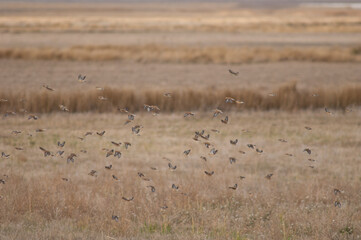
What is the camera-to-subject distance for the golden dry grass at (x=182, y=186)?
9.45 metres

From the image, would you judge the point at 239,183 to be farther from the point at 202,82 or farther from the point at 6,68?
the point at 6,68

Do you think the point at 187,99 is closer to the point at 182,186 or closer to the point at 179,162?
the point at 179,162

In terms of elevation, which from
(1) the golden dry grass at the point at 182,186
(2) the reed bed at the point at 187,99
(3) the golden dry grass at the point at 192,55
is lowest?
(3) the golden dry grass at the point at 192,55

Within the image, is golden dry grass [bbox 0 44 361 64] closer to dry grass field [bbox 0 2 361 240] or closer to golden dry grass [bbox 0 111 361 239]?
dry grass field [bbox 0 2 361 240]

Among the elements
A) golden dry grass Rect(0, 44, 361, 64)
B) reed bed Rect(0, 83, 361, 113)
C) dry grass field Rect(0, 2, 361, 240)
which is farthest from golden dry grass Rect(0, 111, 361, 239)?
golden dry grass Rect(0, 44, 361, 64)

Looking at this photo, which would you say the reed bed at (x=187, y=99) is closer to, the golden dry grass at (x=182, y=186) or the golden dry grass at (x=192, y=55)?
the golden dry grass at (x=182, y=186)

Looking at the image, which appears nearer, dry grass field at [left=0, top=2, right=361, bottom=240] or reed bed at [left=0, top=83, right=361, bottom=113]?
dry grass field at [left=0, top=2, right=361, bottom=240]

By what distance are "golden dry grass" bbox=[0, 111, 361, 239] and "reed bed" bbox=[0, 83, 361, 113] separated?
6.99 feet

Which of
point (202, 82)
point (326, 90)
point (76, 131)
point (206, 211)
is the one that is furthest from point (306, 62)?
point (206, 211)

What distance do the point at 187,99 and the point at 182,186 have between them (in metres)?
11.0

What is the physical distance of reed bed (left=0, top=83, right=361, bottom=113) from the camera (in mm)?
21703

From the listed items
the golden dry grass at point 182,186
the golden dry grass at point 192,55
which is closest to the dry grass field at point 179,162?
the golden dry grass at point 182,186

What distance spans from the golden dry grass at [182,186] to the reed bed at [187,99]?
213 centimetres

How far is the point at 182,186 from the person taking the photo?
1148cm
